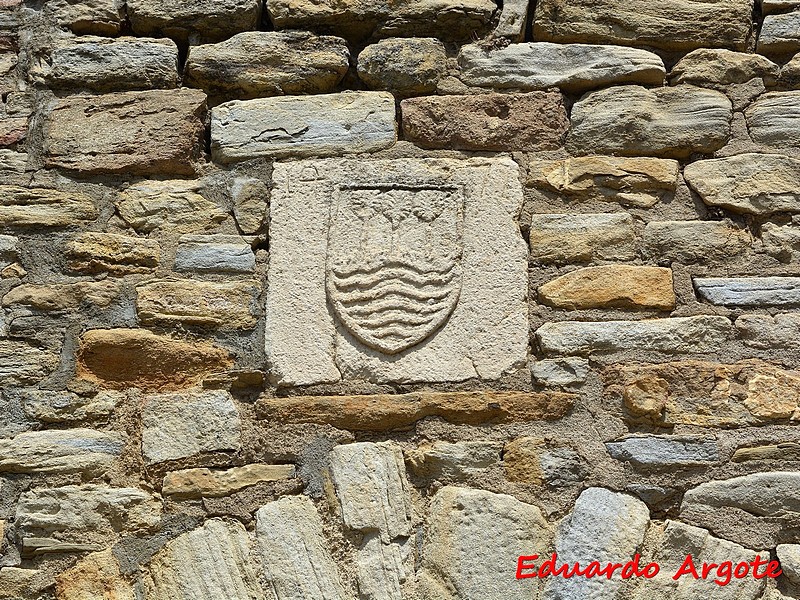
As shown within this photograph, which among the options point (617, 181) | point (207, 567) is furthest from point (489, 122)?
point (207, 567)

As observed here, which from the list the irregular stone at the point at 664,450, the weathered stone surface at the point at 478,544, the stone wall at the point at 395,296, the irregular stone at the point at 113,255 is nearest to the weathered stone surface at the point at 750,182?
the stone wall at the point at 395,296

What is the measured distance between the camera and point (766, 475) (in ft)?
7.18

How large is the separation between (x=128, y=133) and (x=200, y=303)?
0.52m

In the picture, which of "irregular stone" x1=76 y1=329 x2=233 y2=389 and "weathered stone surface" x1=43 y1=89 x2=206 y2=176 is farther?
"weathered stone surface" x1=43 y1=89 x2=206 y2=176

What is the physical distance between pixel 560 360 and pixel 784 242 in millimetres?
625

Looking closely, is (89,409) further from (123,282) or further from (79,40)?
(79,40)

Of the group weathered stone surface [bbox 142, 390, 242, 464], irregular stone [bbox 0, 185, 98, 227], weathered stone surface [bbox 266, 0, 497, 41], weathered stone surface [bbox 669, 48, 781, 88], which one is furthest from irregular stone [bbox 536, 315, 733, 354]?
irregular stone [bbox 0, 185, 98, 227]

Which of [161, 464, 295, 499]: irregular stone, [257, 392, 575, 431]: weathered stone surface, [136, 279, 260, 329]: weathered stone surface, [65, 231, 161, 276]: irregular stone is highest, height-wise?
[65, 231, 161, 276]: irregular stone

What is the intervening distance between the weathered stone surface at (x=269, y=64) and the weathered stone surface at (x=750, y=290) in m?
1.09

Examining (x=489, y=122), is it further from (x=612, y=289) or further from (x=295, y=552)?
(x=295, y=552)

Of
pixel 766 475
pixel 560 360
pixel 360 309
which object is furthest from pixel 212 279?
pixel 766 475

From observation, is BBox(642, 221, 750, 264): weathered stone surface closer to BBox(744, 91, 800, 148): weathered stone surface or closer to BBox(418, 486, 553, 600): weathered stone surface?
BBox(744, 91, 800, 148): weathered stone surface

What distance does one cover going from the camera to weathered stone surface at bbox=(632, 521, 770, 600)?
208 centimetres

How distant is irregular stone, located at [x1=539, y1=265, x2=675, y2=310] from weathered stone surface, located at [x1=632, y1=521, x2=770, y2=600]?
526mm
